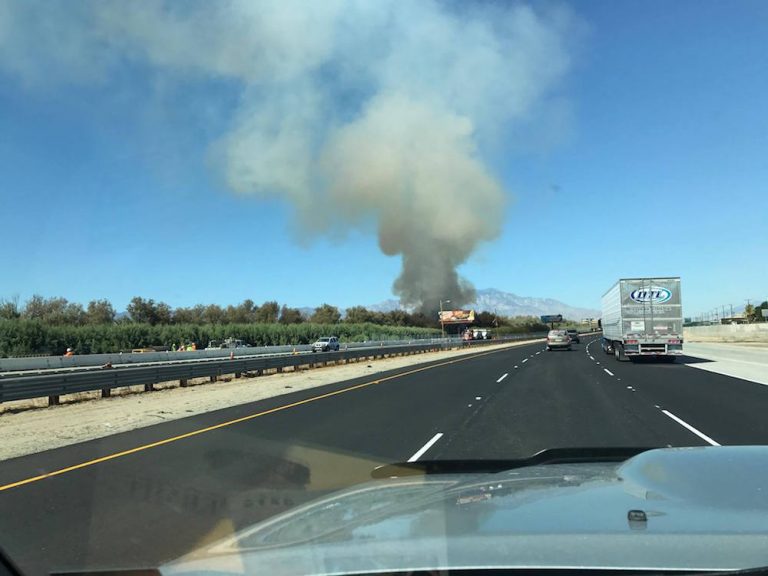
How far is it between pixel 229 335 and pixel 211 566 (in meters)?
72.9

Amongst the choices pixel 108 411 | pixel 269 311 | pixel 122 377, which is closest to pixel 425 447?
pixel 108 411

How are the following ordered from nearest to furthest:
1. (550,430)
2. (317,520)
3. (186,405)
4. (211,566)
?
(211,566), (317,520), (550,430), (186,405)

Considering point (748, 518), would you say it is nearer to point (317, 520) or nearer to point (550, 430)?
point (317, 520)

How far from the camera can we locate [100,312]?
8688 centimetres

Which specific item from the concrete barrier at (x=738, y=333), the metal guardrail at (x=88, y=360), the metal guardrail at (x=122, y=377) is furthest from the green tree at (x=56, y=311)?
the concrete barrier at (x=738, y=333)

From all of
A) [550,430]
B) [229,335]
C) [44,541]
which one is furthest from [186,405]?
[229,335]

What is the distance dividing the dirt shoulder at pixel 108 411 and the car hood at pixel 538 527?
8416mm

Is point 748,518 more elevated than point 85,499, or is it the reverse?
point 748,518

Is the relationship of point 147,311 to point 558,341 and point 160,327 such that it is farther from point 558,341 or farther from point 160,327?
point 558,341

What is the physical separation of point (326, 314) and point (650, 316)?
382ft

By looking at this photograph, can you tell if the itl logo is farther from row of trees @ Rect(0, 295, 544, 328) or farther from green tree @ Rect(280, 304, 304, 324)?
green tree @ Rect(280, 304, 304, 324)

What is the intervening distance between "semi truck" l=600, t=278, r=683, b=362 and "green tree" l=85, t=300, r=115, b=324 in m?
70.1

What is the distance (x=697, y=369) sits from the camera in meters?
26.3

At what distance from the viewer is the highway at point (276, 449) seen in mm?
5512
